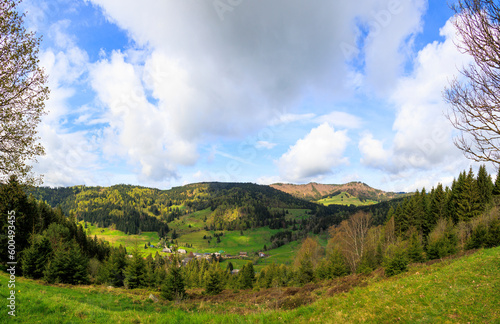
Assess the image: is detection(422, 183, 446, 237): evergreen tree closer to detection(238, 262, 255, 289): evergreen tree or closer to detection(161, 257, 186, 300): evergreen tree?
detection(238, 262, 255, 289): evergreen tree

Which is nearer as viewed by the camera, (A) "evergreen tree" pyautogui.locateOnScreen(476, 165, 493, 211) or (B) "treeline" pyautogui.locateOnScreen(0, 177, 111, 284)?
(B) "treeline" pyautogui.locateOnScreen(0, 177, 111, 284)

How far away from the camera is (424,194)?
191 feet

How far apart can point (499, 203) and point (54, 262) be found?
258 feet

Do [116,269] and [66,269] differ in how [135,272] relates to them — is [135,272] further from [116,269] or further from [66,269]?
[116,269]

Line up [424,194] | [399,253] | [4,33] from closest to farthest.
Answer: [4,33] < [399,253] < [424,194]

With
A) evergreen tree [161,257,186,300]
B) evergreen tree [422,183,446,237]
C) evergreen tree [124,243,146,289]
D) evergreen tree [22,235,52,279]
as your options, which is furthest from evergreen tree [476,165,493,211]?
evergreen tree [22,235,52,279]

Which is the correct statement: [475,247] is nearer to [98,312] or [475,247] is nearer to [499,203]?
[499,203]


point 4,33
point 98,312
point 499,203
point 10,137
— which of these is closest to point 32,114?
point 10,137

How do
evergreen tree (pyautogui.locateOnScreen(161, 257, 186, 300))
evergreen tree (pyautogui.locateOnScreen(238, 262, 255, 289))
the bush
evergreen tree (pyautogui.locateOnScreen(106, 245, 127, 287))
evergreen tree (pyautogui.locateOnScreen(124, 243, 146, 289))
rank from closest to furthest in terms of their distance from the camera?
the bush, evergreen tree (pyautogui.locateOnScreen(161, 257, 186, 300)), evergreen tree (pyautogui.locateOnScreen(124, 243, 146, 289)), evergreen tree (pyautogui.locateOnScreen(106, 245, 127, 287)), evergreen tree (pyautogui.locateOnScreen(238, 262, 255, 289))

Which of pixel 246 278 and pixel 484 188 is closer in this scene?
pixel 484 188

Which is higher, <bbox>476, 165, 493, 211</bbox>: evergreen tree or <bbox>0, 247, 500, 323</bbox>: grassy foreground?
<bbox>476, 165, 493, 211</bbox>: evergreen tree

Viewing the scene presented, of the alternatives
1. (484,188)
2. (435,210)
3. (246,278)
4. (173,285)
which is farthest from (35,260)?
(484,188)

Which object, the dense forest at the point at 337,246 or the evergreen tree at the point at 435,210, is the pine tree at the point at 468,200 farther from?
the evergreen tree at the point at 435,210

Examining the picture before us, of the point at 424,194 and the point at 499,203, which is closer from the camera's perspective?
the point at 499,203
